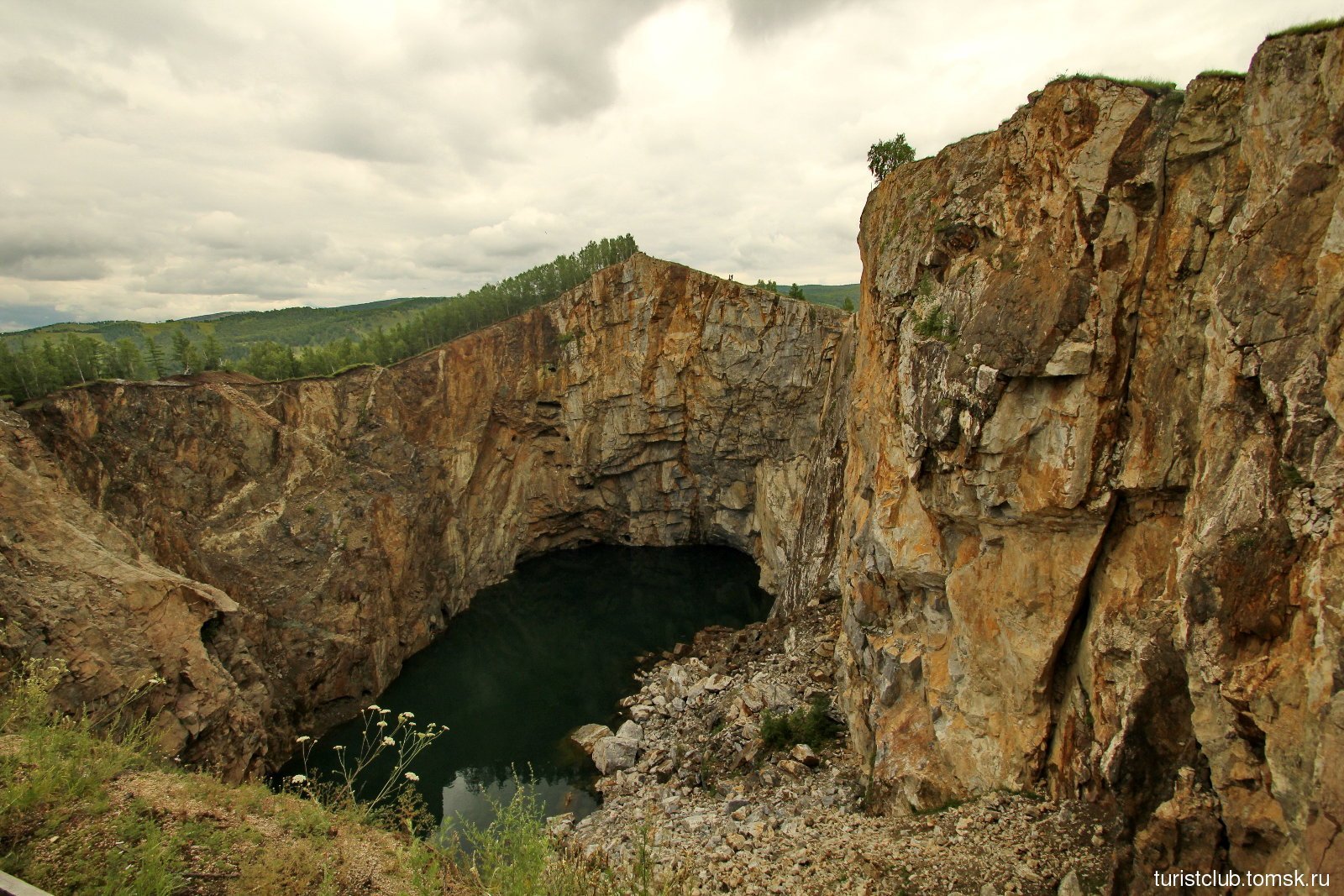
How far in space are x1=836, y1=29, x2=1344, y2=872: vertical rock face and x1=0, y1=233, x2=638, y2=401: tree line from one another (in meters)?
28.9

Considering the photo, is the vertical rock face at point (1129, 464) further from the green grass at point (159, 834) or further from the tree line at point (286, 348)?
the tree line at point (286, 348)

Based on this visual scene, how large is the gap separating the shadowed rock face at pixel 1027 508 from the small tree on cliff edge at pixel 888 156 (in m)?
2.48

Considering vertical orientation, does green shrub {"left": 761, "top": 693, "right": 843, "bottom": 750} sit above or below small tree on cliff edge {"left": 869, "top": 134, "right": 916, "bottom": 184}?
below

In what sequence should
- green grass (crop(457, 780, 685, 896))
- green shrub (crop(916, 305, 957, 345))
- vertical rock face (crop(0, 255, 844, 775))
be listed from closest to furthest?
green grass (crop(457, 780, 685, 896))
green shrub (crop(916, 305, 957, 345))
vertical rock face (crop(0, 255, 844, 775))

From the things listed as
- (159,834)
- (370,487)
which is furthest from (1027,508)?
(370,487)

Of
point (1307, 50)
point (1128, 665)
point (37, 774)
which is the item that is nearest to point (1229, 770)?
point (1128, 665)

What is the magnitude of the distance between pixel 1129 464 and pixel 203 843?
11.8 meters

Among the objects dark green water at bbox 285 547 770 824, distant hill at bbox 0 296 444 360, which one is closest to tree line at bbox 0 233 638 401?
dark green water at bbox 285 547 770 824

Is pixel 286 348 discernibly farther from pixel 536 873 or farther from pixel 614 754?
pixel 536 873

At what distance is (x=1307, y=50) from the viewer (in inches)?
233

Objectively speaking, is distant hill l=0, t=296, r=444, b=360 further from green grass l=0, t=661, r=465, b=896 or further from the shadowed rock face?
green grass l=0, t=661, r=465, b=896

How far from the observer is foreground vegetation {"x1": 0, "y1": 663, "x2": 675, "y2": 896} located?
531 centimetres

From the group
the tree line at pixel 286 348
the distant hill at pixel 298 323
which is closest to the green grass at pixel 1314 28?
the tree line at pixel 286 348

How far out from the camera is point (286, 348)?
117ft
